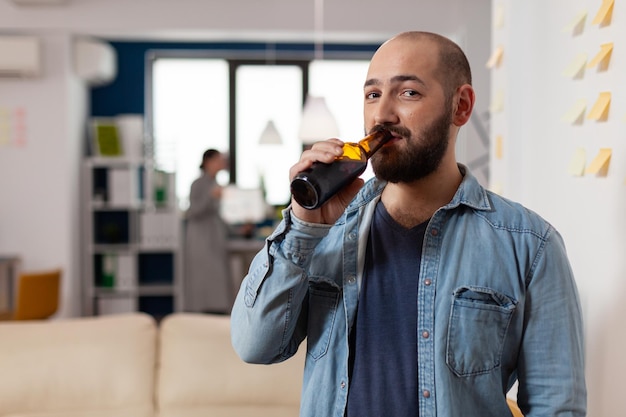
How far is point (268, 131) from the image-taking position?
264 inches

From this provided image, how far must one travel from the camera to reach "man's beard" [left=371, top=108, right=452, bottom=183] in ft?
4.39

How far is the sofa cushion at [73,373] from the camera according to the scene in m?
2.79

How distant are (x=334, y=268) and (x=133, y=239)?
6.25 meters

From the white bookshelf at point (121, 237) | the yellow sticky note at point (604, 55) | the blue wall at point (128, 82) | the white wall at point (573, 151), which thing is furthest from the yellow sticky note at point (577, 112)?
the blue wall at point (128, 82)

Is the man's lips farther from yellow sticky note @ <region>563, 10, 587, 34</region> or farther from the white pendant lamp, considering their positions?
the white pendant lamp

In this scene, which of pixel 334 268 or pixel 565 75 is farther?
pixel 565 75

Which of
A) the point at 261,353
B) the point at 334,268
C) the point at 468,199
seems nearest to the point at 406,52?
the point at 468,199

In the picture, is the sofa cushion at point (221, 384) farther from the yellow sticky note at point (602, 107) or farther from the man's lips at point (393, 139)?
the man's lips at point (393, 139)

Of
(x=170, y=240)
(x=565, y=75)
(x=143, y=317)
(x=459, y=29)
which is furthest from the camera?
(x=170, y=240)

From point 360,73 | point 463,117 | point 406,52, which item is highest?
point 360,73

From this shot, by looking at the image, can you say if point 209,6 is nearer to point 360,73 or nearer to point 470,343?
point 360,73

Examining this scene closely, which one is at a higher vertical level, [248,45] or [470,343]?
[248,45]

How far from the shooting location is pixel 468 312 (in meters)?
1.34

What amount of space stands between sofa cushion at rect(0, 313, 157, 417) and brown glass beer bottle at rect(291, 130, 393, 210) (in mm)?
1766
